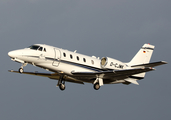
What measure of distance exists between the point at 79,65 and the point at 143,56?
24.2 feet

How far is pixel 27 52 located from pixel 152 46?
42.4ft

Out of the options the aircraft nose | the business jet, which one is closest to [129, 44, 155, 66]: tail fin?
the business jet

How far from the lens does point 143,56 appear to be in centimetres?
2955

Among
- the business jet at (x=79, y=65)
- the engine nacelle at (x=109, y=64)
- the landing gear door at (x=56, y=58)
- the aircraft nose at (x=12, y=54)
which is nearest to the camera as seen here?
the aircraft nose at (x=12, y=54)

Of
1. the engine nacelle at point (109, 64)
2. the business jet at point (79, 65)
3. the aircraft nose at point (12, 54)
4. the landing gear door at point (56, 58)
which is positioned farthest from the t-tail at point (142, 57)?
the aircraft nose at point (12, 54)

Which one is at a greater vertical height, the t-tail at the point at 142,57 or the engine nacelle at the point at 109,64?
the t-tail at the point at 142,57

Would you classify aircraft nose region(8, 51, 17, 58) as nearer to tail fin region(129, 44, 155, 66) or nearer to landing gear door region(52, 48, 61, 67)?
landing gear door region(52, 48, 61, 67)

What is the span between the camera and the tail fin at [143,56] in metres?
29.4

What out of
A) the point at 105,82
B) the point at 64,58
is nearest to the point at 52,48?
the point at 64,58

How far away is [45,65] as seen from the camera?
24.6 m

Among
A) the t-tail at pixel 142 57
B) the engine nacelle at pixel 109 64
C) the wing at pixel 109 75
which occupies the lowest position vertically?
the wing at pixel 109 75

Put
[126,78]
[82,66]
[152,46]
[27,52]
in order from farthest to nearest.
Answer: [152,46] < [126,78] < [82,66] < [27,52]

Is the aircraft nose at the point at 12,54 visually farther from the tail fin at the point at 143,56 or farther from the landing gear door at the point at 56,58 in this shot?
the tail fin at the point at 143,56

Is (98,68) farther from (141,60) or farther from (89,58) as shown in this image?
(141,60)
